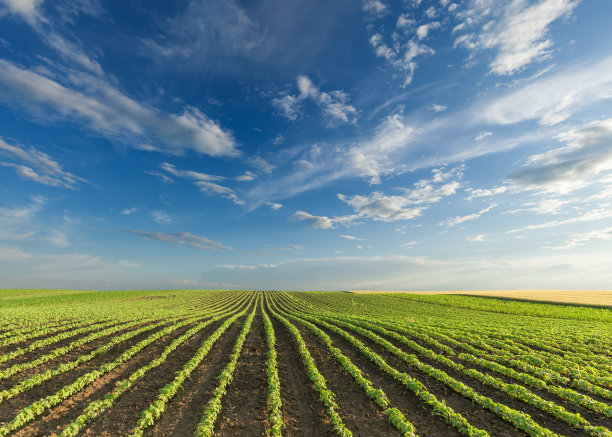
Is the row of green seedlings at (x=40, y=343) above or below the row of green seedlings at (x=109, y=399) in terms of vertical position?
above

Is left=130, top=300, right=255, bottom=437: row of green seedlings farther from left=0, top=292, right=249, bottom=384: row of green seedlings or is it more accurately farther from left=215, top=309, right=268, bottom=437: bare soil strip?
left=0, top=292, right=249, bottom=384: row of green seedlings

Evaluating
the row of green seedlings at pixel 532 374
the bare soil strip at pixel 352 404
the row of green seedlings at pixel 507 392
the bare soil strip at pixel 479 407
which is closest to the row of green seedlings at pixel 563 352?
the row of green seedlings at pixel 532 374

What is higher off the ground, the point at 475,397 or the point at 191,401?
the point at 475,397

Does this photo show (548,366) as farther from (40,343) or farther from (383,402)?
(40,343)

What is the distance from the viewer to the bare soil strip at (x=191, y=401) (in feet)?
32.5

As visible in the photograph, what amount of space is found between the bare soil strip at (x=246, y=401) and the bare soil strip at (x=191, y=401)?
937 millimetres

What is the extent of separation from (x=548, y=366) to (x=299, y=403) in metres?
15.0

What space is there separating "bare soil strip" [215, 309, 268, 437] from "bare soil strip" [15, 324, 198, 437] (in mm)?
3890

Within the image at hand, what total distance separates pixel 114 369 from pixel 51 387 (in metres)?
2.80

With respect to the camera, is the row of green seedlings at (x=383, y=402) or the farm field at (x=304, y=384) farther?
the farm field at (x=304, y=384)

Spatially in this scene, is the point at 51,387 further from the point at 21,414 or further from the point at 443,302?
the point at 443,302

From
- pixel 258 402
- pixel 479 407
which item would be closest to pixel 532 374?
pixel 479 407

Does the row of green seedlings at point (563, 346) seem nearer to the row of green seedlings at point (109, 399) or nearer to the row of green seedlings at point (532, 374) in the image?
the row of green seedlings at point (532, 374)

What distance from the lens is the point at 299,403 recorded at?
1190 cm
